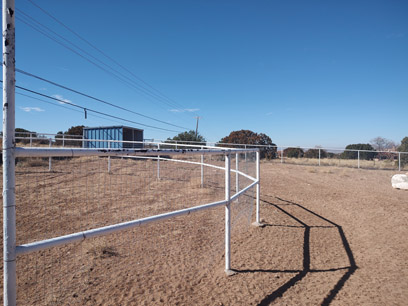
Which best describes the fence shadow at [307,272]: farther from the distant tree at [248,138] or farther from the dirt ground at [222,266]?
the distant tree at [248,138]

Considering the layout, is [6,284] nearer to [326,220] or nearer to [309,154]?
[326,220]

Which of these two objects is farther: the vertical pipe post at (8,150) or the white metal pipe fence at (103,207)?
the white metal pipe fence at (103,207)

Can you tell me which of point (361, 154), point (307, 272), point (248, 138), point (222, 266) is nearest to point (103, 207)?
point (222, 266)

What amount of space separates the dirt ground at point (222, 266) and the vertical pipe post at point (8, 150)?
112 centimetres

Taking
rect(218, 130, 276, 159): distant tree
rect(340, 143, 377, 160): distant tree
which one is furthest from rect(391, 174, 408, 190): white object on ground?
rect(218, 130, 276, 159): distant tree

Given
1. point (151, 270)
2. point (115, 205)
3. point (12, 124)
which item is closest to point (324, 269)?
point (151, 270)

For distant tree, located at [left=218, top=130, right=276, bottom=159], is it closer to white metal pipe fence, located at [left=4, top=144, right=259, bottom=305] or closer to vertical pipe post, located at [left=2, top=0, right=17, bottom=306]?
white metal pipe fence, located at [left=4, top=144, right=259, bottom=305]

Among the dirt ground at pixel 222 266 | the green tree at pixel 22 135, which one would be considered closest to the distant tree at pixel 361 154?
the dirt ground at pixel 222 266

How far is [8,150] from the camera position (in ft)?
4.51

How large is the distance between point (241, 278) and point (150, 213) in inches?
99.8

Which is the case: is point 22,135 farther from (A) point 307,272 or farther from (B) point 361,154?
(B) point 361,154

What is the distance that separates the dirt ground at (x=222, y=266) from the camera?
2.42 metres

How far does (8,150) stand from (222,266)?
2610 mm

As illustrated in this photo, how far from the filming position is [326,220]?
5.11 m
